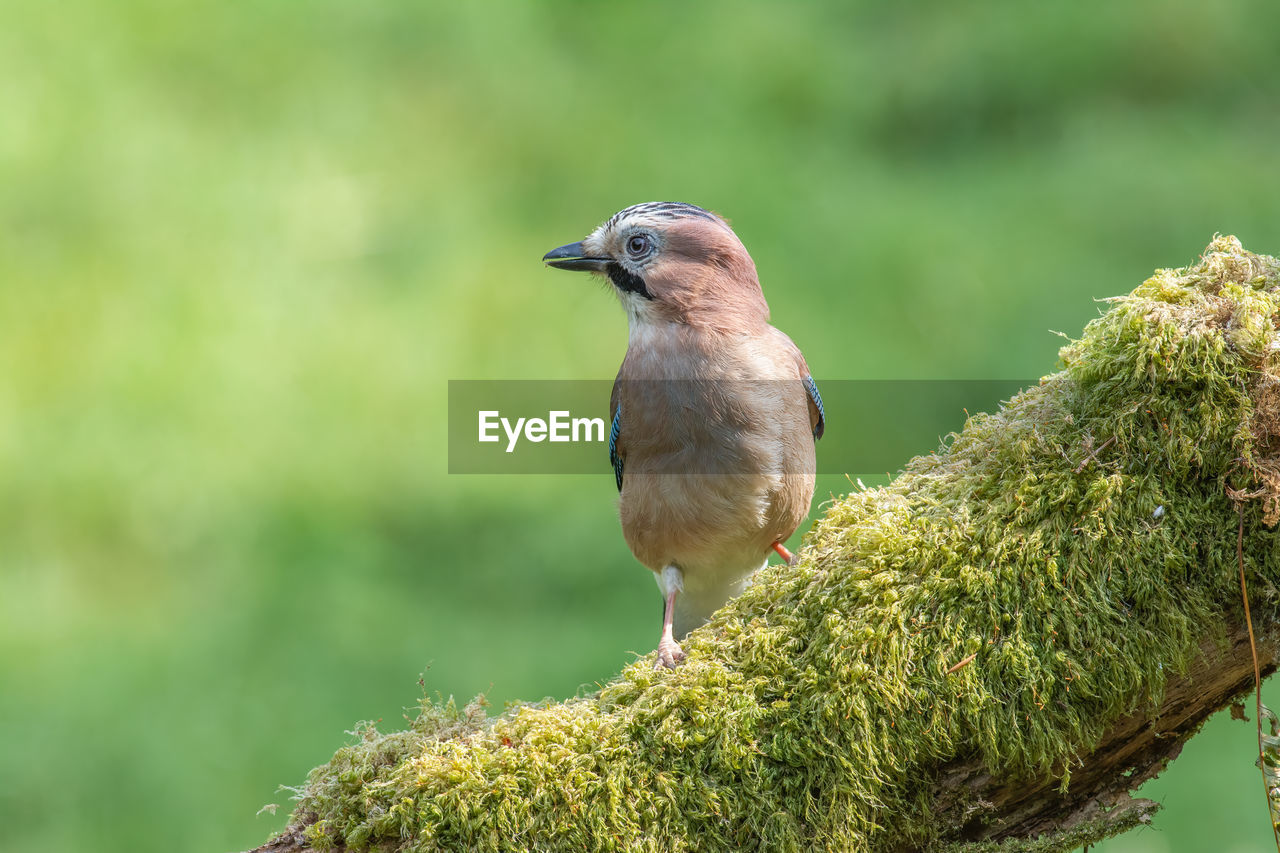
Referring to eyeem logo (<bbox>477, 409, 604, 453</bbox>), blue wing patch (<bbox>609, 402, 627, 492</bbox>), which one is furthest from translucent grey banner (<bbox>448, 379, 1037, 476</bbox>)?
blue wing patch (<bbox>609, 402, 627, 492</bbox>)

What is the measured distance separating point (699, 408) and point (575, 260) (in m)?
0.92

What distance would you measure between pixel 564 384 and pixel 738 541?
11.4 ft

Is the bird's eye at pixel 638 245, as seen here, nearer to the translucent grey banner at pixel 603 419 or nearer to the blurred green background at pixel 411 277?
the blurred green background at pixel 411 277

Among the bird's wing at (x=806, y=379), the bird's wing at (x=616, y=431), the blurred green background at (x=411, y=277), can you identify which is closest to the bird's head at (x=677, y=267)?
the bird's wing at (x=806, y=379)

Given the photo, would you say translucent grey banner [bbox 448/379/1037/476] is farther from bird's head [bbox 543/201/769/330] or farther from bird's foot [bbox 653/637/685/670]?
bird's foot [bbox 653/637/685/670]

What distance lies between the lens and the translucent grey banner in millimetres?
7363

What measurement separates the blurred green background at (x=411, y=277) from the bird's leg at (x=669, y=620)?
210 cm

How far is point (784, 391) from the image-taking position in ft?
14.4

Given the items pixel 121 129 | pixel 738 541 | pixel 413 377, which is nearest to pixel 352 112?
pixel 121 129

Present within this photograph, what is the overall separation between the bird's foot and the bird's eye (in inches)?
69.6

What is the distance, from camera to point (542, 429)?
7.64 metres

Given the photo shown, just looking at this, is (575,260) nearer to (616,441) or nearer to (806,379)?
(616,441)

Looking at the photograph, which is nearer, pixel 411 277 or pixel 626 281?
pixel 626 281

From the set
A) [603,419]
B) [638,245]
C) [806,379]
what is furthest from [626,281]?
[603,419]
